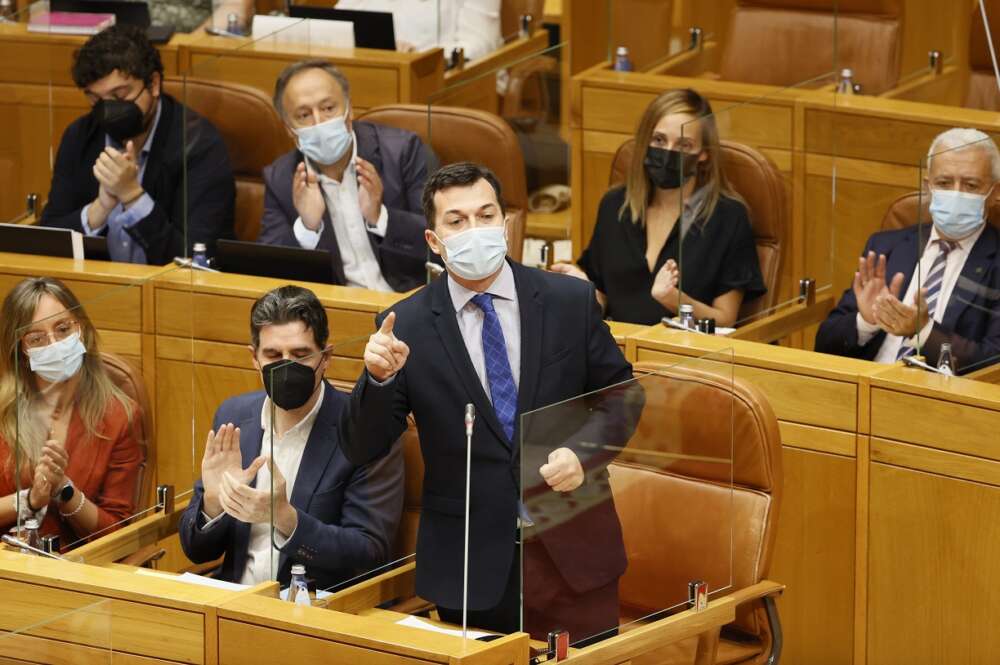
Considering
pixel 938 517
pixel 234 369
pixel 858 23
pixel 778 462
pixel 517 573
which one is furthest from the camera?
pixel 858 23

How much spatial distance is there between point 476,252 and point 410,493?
0.45 meters

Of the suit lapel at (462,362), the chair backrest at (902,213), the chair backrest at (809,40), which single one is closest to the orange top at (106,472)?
the suit lapel at (462,362)

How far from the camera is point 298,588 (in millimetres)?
2973

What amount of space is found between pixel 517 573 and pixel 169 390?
2.91 feet

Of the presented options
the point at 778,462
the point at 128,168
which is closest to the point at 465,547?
the point at 778,462

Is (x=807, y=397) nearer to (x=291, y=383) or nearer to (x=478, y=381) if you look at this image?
(x=478, y=381)

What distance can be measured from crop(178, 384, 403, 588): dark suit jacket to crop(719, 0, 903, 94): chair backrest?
8.24 ft

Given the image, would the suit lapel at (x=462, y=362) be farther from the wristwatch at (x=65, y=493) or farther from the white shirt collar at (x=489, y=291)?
the wristwatch at (x=65, y=493)

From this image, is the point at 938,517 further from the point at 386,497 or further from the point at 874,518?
the point at 386,497

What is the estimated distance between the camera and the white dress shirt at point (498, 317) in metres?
3.04

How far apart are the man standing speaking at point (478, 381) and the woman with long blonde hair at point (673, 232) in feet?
3.18

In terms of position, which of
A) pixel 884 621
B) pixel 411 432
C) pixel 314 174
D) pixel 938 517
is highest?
pixel 314 174

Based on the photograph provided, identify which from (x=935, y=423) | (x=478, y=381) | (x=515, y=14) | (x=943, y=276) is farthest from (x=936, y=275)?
(x=515, y=14)

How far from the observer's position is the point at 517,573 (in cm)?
300
